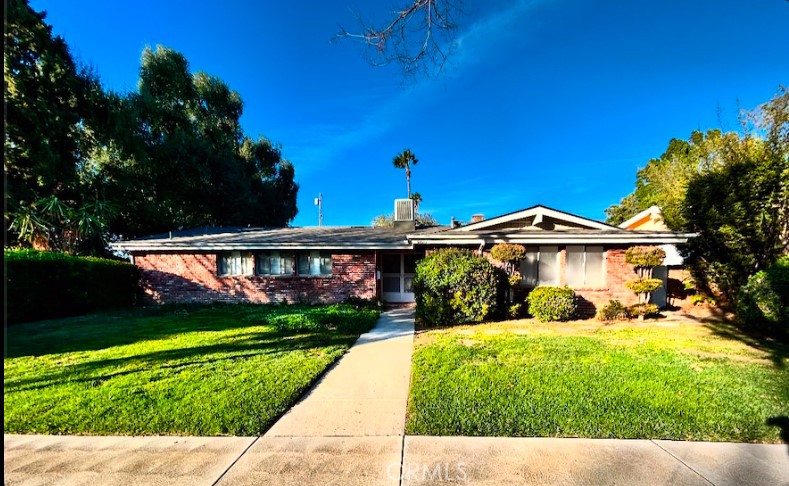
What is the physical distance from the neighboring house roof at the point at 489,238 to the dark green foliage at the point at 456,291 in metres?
1.48

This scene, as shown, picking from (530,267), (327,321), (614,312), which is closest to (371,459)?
(327,321)

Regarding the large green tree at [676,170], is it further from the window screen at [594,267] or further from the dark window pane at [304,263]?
the dark window pane at [304,263]

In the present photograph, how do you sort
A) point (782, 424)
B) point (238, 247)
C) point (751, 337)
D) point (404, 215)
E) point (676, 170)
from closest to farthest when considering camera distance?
point (782, 424)
point (751, 337)
point (238, 247)
point (404, 215)
point (676, 170)

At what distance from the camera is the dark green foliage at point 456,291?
8875mm

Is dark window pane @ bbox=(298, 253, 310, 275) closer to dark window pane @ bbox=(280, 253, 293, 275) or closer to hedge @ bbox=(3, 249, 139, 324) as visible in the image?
dark window pane @ bbox=(280, 253, 293, 275)

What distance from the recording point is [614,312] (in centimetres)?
945

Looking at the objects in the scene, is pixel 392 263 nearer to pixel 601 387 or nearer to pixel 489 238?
pixel 489 238

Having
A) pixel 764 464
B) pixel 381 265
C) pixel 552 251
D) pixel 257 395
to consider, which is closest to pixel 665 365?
pixel 764 464

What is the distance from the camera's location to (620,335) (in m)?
7.55

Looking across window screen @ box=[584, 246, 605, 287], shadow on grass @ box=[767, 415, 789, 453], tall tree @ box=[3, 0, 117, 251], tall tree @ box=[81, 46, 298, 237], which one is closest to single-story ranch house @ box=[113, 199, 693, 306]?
window screen @ box=[584, 246, 605, 287]

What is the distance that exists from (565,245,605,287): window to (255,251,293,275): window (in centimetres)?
968

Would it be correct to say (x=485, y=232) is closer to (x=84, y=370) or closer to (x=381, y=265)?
(x=381, y=265)

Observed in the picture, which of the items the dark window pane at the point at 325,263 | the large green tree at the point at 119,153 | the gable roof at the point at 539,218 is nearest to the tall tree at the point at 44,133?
the large green tree at the point at 119,153

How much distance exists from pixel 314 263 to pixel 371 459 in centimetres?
986
